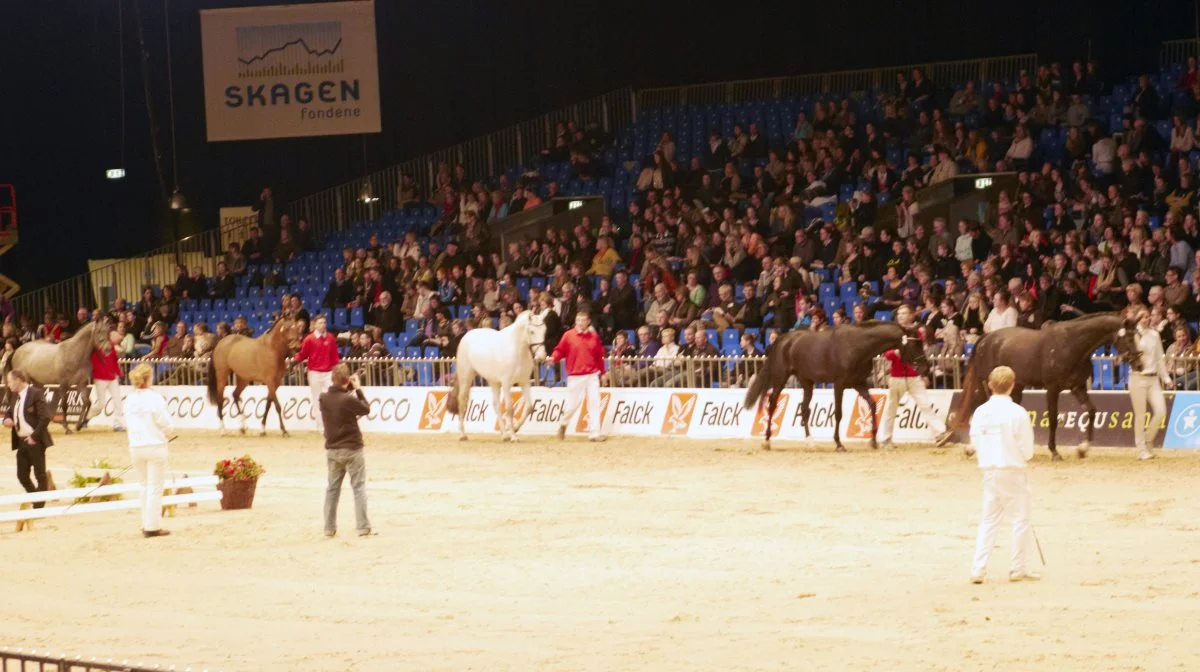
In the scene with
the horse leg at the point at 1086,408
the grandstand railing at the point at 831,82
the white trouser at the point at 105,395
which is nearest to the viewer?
the horse leg at the point at 1086,408

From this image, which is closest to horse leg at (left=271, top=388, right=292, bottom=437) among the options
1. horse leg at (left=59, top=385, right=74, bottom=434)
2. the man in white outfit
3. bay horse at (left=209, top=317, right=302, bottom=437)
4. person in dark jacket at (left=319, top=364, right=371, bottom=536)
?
bay horse at (left=209, top=317, right=302, bottom=437)

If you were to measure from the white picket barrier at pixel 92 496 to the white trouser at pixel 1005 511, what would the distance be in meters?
9.40

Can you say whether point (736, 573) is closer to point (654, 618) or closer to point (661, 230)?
point (654, 618)

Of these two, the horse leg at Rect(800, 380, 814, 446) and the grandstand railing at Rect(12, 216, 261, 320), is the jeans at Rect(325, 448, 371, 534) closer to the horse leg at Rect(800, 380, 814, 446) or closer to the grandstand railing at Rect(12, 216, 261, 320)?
the horse leg at Rect(800, 380, 814, 446)

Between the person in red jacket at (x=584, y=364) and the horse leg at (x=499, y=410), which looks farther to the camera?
the horse leg at (x=499, y=410)

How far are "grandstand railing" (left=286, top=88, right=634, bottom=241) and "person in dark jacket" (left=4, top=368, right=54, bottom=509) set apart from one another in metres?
19.7

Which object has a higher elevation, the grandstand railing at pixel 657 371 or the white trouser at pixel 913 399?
the grandstand railing at pixel 657 371

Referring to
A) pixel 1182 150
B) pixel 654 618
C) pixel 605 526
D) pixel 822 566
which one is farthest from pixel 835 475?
pixel 1182 150

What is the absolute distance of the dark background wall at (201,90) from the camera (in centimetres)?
3891

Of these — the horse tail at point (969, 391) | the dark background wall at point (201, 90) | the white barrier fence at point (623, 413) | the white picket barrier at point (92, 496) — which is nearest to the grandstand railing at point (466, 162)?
the dark background wall at point (201, 90)

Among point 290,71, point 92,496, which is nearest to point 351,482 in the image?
point 92,496

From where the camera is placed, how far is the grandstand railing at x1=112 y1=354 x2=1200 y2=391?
75.8ft

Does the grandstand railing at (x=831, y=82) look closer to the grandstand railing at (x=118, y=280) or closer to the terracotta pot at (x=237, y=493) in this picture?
the grandstand railing at (x=118, y=280)

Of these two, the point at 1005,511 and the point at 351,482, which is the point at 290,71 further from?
the point at 1005,511
